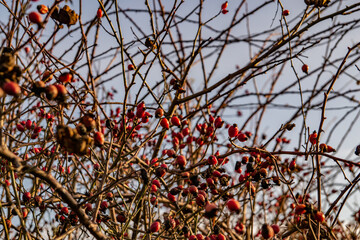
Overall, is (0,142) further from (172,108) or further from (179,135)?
(179,135)

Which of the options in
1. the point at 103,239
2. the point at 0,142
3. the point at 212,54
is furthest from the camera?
the point at 212,54

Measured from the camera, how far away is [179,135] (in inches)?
102

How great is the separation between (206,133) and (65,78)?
1.27m

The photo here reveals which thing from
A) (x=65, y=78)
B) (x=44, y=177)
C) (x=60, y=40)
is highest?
(x=60, y=40)

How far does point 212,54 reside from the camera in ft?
11.9

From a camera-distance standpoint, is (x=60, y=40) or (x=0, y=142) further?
(x=60, y=40)

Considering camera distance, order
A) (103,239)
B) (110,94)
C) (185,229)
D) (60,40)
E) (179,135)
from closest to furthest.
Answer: (103,239), (185,229), (179,135), (60,40), (110,94)

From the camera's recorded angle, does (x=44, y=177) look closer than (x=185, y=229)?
Yes

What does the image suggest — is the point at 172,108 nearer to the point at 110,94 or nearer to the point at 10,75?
the point at 10,75

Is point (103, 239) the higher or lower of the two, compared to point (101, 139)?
lower

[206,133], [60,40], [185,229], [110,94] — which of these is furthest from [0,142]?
[110,94]

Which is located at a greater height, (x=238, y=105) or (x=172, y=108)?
(x=238, y=105)

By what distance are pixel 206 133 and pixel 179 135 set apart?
0.34 m

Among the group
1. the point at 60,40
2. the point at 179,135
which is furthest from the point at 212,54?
the point at 60,40
